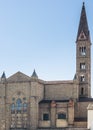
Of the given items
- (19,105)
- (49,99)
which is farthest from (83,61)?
(19,105)

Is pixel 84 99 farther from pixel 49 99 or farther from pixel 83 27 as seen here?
pixel 83 27

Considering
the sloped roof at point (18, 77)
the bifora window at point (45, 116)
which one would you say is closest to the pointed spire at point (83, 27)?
the sloped roof at point (18, 77)

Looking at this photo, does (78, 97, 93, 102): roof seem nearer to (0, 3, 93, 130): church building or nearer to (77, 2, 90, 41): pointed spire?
(0, 3, 93, 130): church building

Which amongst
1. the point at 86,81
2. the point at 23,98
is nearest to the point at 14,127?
the point at 23,98

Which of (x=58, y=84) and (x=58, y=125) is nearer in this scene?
(x=58, y=125)

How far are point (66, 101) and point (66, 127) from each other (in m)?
6.14

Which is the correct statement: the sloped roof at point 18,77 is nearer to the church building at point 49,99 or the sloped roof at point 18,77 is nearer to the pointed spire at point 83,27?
the church building at point 49,99

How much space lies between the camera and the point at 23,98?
96562mm

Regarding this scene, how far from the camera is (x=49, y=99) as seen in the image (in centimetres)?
9831

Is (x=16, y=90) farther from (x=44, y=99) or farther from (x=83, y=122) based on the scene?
(x=83, y=122)

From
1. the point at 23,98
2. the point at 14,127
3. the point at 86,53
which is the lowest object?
the point at 14,127

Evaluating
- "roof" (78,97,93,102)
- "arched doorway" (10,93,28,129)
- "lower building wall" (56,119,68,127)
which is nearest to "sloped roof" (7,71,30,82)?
"arched doorway" (10,93,28,129)

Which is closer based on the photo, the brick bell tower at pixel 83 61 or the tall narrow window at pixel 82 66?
the brick bell tower at pixel 83 61

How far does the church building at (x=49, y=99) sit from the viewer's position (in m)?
93.1
